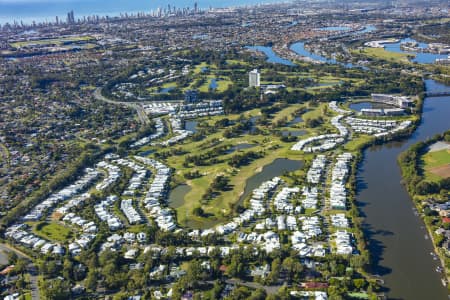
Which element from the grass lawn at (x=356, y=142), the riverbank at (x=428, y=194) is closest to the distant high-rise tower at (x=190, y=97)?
the grass lawn at (x=356, y=142)

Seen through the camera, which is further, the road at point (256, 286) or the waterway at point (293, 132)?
the waterway at point (293, 132)

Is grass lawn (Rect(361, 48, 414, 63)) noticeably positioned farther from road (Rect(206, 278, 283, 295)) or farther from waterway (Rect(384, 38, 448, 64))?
road (Rect(206, 278, 283, 295))

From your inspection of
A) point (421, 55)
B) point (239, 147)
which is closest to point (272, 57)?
point (421, 55)

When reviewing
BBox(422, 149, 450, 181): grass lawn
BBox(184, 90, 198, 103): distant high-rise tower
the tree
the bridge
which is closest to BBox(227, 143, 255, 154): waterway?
BBox(422, 149, 450, 181): grass lawn

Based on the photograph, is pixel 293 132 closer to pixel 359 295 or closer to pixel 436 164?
pixel 436 164

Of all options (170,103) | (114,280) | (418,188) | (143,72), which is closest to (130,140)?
(170,103)

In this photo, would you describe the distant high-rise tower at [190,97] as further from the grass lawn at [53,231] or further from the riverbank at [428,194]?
the grass lawn at [53,231]
